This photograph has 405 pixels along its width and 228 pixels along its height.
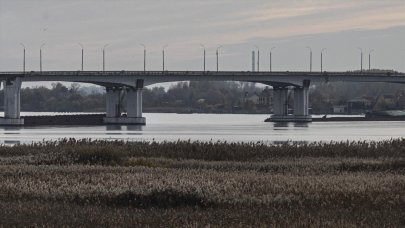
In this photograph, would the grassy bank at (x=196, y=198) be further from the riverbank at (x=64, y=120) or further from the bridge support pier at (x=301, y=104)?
the bridge support pier at (x=301, y=104)

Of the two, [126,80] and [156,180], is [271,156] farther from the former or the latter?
[126,80]

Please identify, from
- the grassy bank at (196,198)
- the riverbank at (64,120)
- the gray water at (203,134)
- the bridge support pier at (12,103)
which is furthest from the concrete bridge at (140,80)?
the grassy bank at (196,198)

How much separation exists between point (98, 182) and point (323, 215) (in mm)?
8394

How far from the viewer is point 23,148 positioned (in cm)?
4444

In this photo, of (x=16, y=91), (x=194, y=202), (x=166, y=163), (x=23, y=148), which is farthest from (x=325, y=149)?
(x=16, y=91)

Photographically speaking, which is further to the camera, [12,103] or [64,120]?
[64,120]

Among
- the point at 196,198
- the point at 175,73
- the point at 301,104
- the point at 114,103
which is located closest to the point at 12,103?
the point at 114,103

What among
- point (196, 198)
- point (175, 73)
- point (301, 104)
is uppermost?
point (175, 73)

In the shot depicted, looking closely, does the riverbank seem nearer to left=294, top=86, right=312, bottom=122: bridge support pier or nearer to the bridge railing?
the bridge railing

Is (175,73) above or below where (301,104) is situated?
above

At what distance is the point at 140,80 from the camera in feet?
447

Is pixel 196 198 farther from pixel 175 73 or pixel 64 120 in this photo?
pixel 64 120

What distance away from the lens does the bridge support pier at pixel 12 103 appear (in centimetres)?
12581

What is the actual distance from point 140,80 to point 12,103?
22821mm
